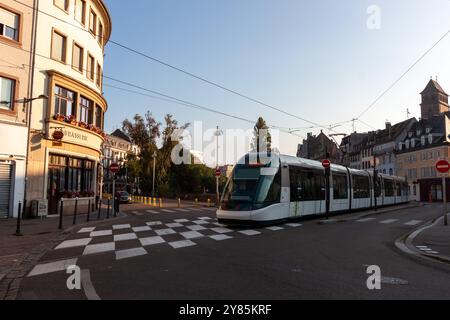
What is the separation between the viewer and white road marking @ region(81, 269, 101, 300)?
562 cm

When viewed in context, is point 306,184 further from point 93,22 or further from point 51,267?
point 93,22

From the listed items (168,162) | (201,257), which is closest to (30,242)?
(201,257)

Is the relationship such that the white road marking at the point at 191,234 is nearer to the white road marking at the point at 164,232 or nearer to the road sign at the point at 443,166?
the white road marking at the point at 164,232

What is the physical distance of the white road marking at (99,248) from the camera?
32.1 ft

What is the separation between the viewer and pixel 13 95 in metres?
19.1

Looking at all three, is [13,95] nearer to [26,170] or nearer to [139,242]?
[26,170]

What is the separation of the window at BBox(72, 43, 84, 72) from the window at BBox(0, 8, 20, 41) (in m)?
3.87

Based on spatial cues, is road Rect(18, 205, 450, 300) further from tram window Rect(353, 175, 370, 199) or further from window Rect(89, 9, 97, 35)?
window Rect(89, 9, 97, 35)

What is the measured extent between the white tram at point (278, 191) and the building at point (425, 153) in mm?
49582

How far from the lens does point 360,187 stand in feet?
86.8

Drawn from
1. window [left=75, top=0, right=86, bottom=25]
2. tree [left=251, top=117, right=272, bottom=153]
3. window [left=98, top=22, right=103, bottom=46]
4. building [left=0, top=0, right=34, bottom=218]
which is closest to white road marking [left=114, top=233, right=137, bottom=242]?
building [left=0, top=0, right=34, bottom=218]

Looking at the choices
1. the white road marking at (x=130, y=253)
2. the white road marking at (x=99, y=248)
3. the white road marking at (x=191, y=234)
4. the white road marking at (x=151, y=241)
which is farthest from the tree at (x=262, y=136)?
the white road marking at (x=130, y=253)

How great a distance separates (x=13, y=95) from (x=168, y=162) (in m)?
35.5

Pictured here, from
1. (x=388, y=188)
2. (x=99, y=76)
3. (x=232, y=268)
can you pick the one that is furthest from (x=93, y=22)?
(x=388, y=188)
